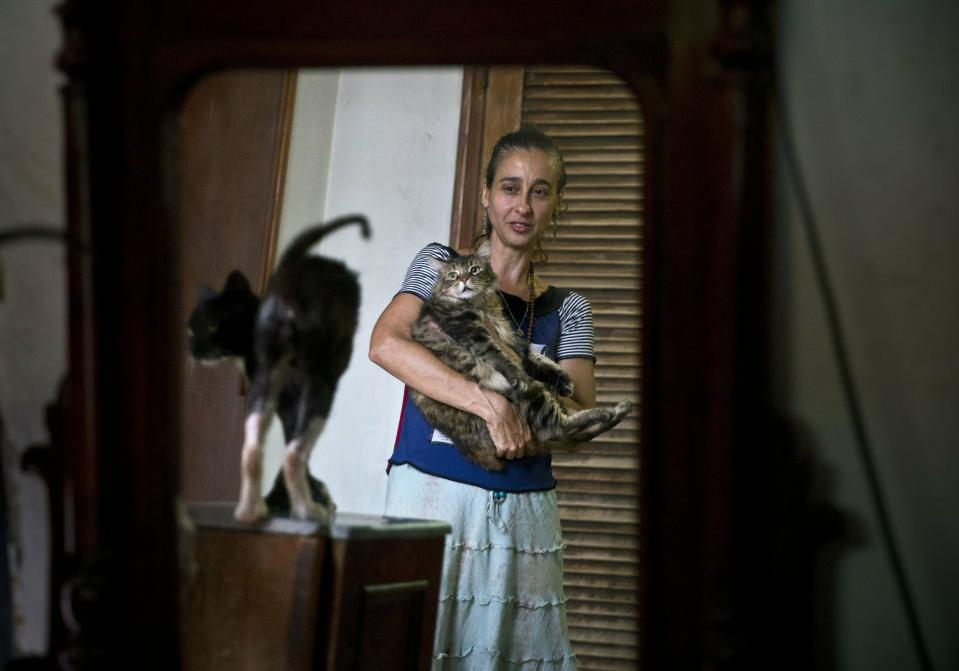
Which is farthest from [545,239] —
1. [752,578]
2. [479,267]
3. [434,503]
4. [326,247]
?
[752,578]

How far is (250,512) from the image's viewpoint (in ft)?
3.54

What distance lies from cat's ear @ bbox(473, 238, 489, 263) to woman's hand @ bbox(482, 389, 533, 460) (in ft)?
0.69

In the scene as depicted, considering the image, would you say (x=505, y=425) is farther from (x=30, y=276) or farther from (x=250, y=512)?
(x=30, y=276)

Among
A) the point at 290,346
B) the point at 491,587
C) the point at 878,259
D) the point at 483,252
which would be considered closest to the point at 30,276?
the point at 290,346

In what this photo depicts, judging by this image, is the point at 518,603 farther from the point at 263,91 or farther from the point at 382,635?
the point at 263,91

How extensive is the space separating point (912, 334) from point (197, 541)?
0.75m

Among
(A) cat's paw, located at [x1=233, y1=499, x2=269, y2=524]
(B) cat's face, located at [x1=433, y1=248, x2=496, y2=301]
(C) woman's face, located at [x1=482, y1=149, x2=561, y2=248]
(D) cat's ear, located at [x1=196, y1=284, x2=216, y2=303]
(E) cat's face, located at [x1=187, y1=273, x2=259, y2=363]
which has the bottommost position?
(A) cat's paw, located at [x1=233, y1=499, x2=269, y2=524]

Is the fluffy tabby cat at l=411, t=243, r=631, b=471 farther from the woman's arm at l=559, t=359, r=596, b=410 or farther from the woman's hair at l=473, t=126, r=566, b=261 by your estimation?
the woman's hair at l=473, t=126, r=566, b=261

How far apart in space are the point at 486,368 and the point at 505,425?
0.08 metres

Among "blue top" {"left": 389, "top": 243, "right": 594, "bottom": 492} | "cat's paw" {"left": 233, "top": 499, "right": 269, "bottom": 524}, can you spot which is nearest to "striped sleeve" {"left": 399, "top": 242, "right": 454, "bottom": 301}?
"blue top" {"left": 389, "top": 243, "right": 594, "bottom": 492}

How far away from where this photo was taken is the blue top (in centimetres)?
130

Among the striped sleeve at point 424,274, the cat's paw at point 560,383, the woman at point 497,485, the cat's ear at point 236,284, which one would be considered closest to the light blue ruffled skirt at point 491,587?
the woman at point 497,485

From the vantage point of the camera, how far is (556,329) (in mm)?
1369

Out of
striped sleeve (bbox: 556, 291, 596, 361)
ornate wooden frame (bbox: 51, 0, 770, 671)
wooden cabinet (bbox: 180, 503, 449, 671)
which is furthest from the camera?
striped sleeve (bbox: 556, 291, 596, 361)
